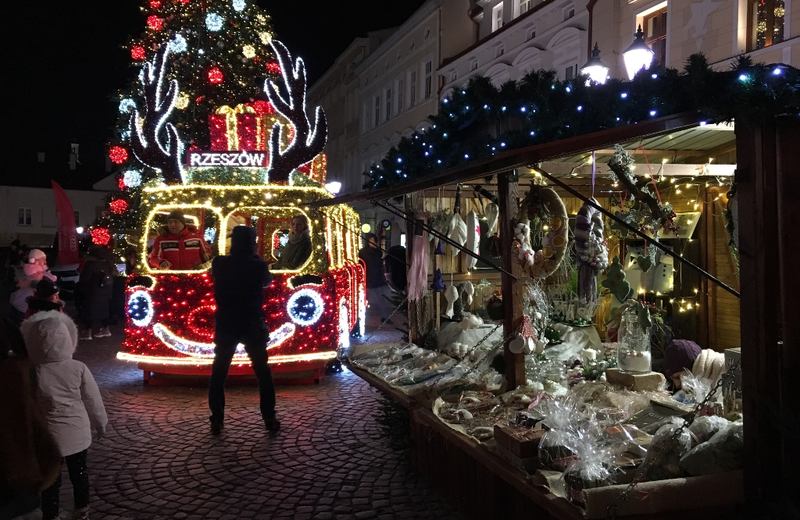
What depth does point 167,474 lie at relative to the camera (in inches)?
205

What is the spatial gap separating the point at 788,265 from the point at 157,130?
806cm

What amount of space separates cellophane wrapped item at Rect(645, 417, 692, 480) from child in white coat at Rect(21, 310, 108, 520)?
3463mm

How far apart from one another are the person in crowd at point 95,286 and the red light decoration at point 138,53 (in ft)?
15.1

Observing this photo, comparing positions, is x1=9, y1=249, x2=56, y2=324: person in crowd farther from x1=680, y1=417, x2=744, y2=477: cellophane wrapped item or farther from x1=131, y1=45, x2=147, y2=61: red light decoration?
x1=131, y1=45, x2=147, y2=61: red light decoration

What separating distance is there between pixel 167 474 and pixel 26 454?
1838mm

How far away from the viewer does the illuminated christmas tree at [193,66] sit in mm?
13820

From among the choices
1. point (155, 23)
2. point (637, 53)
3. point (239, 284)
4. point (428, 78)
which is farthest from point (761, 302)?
point (428, 78)

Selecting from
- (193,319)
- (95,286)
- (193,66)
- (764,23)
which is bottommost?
(193,319)

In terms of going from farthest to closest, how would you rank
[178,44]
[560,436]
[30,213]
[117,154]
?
[30,213]
[117,154]
[178,44]
[560,436]

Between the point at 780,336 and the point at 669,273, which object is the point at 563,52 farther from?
the point at 780,336

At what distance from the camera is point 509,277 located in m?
4.91

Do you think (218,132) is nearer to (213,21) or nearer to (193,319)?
(193,319)

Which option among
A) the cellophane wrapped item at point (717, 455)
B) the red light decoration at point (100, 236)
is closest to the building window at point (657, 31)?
the red light decoration at point (100, 236)

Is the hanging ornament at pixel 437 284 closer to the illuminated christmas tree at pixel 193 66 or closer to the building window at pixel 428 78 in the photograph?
the illuminated christmas tree at pixel 193 66
